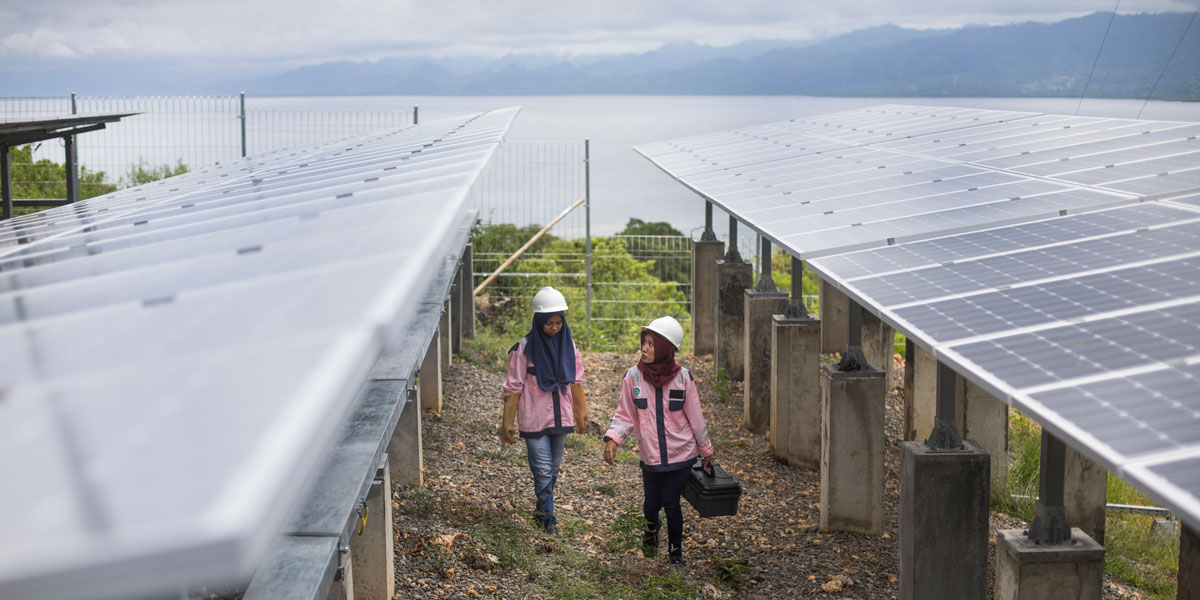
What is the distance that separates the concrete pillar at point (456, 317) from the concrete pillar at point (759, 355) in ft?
14.6

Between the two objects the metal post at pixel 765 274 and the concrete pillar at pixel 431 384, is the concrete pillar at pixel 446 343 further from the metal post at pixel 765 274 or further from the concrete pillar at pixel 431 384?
the metal post at pixel 765 274

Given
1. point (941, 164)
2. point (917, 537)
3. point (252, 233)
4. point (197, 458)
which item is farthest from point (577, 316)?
point (197, 458)

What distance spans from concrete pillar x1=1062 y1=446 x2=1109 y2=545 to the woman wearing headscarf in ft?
13.2

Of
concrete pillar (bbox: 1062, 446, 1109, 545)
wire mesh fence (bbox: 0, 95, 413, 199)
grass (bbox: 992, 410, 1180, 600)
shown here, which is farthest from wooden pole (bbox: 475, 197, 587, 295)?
concrete pillar (bbox: 1062, 446, 1109, 545)

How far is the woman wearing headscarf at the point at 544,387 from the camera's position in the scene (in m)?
7.74

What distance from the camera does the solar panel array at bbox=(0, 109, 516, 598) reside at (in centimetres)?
112

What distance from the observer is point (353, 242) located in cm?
349

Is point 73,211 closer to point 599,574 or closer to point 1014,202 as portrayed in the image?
point 599,574

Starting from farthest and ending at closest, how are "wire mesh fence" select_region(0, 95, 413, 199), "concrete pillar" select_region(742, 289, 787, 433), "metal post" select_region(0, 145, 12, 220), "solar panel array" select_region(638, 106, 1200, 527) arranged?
"wire mesh fence" select_region(0, 95, 413, 199)
"metal post" select_region(0, 145, 12, 220)
"concrete pillar" select_region(742, 289, 787, 433)
"solar panel array" select_region(638, 106, 1200, 527)

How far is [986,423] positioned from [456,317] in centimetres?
744

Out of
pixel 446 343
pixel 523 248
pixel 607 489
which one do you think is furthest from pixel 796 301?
pixel 523 248

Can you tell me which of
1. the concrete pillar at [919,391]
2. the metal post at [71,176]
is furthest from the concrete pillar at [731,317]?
the metal post at [71,176]

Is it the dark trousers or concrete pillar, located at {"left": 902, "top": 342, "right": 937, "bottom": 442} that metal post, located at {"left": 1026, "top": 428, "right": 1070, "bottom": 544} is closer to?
the dark trousers

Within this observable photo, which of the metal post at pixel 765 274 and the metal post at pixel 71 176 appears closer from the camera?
the metal post at pixel 765 274
